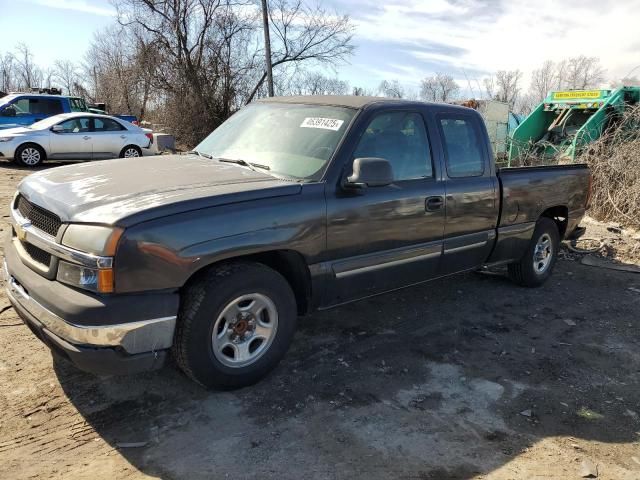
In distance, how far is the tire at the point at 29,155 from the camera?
13945 mm

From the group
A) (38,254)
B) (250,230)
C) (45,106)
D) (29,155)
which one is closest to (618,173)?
(250,230)

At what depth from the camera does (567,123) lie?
11688 mm

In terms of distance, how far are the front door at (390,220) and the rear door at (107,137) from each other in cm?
1248

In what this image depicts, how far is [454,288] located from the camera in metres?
6.01

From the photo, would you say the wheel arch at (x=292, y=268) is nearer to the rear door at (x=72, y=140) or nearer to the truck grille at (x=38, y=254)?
the truck grille at (x=38, y=254)

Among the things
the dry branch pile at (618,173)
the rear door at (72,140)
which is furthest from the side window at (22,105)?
the dry branch pile at (618,173)

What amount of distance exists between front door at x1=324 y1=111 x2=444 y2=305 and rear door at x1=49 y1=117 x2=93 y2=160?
12.5m

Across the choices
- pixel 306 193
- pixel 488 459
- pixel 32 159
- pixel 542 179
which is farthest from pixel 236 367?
pixel 32 159

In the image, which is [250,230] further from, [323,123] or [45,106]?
[45,106]

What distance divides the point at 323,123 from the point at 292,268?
1.18m

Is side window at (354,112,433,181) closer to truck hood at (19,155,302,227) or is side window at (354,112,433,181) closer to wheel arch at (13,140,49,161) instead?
truck hood at (19,155,302,227)

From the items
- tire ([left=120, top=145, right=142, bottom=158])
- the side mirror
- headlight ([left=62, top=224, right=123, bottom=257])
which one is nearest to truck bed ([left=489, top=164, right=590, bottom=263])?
the side mirror

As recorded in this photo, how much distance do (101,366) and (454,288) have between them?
13.4ft

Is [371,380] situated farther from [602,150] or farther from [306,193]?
[602,150]
